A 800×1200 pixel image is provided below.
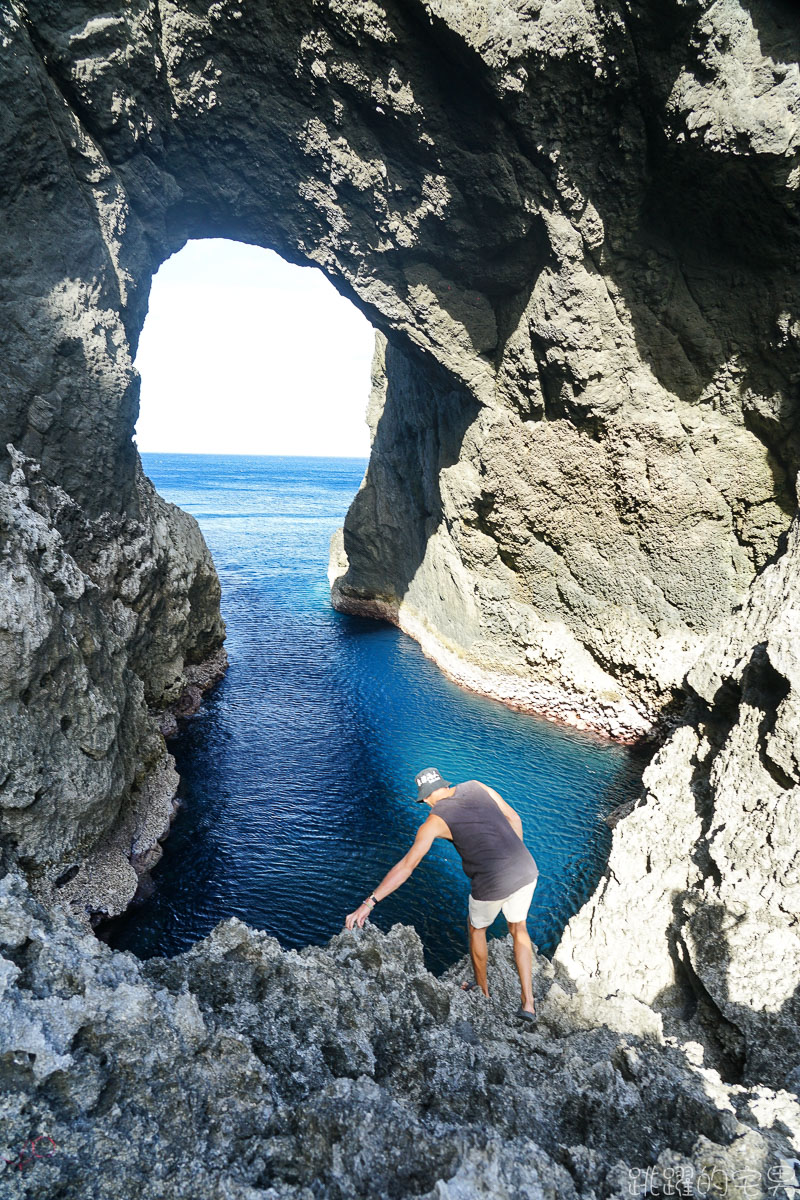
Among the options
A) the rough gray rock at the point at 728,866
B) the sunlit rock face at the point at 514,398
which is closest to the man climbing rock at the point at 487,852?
the sunlit rock face at the point at 514,398

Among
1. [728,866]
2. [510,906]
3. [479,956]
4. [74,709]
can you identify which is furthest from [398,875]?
[74,709]

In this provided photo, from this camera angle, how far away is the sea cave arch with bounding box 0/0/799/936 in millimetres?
9430

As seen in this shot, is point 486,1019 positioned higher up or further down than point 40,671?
further down

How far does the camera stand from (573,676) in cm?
1599

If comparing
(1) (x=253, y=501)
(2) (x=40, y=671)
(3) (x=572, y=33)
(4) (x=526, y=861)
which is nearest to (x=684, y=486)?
(3) (x=572, y=33)

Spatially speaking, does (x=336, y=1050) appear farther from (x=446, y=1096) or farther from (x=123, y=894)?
(x=123, y=894)

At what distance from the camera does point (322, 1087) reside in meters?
3.90

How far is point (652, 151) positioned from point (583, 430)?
16.1 ft

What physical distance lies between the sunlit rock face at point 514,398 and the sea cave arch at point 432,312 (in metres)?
0.05

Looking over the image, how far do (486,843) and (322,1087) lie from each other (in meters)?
2.18

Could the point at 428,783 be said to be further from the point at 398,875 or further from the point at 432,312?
the point at 432,312

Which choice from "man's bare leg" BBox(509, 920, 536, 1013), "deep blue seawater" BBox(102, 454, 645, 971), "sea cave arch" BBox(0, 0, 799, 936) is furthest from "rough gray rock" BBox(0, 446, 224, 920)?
"man's bare leg" BBox(509, 920, 536, 1013)

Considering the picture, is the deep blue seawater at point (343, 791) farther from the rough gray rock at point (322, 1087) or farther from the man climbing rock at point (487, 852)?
the rough gray rock at point (322, 1087)

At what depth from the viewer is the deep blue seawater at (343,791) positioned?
9156 millimetres
